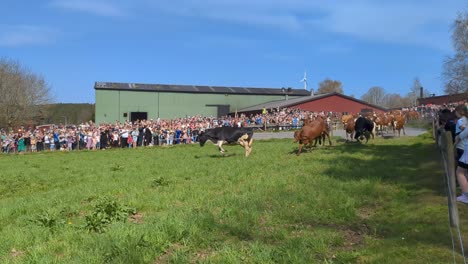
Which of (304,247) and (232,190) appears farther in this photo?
(232,190)

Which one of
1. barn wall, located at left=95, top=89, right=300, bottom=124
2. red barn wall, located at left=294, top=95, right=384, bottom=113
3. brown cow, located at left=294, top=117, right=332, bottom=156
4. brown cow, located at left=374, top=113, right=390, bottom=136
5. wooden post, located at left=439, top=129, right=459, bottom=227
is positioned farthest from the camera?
barn wall, located at left=95, top=89, right=300, bottom=124

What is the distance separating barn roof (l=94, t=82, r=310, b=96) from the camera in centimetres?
6825

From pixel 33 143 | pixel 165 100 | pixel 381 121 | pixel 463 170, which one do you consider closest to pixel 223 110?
pixel 165 100

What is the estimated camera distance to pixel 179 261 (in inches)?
236

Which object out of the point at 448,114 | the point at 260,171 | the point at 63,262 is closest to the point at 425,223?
the point at 63,262

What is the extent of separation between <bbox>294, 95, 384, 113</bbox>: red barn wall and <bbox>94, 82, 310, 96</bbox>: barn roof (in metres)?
13.5

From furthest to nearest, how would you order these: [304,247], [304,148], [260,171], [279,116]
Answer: [279,116]
[304,148]
[260,171]
[304,247]

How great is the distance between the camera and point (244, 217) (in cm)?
811

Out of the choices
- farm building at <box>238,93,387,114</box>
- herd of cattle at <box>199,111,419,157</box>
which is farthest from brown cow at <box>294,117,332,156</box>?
farm building at <box>238,93,387,114</box>

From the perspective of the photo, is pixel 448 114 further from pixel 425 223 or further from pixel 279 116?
pixel 279 116

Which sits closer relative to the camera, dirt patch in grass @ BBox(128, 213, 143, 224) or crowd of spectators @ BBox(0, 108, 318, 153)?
dirt patch in grass @ BBox(128, 213, 143, 224)

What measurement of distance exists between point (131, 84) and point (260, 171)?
6059 centimetres

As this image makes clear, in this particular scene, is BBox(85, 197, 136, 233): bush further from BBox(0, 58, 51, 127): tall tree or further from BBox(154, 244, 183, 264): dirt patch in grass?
BBox(0, 58, 51, 127): tall tree

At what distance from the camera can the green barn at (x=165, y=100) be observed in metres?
66.4
